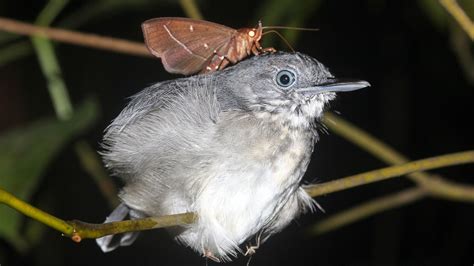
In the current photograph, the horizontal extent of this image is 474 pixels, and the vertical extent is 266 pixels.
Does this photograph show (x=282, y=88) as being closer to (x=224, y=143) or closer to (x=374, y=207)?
(x=224, y=143)

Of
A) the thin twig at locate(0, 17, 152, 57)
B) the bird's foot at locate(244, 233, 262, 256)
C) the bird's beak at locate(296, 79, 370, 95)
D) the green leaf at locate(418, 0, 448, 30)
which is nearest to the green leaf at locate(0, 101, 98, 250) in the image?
the thin twig at locate(0, 17, 152, 57)

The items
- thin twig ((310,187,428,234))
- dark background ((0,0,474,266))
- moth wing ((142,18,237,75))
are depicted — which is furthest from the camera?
dark background ((0,0,474,266))

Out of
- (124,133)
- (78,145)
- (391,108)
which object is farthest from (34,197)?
(391,108)

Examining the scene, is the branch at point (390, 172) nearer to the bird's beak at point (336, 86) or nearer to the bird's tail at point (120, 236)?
the bird's beak at point (336, 86)

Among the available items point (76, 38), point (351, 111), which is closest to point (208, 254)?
point (76, 38)

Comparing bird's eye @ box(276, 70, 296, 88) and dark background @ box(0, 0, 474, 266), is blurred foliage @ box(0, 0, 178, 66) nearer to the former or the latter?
dark background @ box(0, 0, 474, 266)

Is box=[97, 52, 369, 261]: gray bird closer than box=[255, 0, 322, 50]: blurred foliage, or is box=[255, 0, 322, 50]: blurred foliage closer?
box=[97, 52, 369, 261]: gray bird

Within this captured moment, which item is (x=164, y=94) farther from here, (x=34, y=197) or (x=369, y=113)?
(x=369, y=113)
